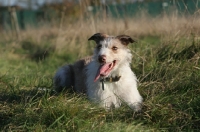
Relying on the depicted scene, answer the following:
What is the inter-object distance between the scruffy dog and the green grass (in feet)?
0.70

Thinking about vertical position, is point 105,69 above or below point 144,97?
above

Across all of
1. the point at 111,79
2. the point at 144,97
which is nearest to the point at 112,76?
the point at 111,79

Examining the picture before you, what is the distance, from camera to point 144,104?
16.5 ft

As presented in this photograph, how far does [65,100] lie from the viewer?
4.86 metres

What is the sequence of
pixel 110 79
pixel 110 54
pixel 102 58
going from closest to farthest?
pixel 102 58
pixel 110 54
pixel 110 79

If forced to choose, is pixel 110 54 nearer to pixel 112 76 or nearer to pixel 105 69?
pixel 105 69

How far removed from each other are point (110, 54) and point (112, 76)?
430 millimetres

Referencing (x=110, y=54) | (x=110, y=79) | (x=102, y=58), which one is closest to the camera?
(x=102, y=58)

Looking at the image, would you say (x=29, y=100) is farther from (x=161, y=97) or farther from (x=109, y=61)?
(x=161, y=97)

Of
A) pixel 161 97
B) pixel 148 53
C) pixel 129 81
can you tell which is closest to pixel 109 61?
pixel 129 81

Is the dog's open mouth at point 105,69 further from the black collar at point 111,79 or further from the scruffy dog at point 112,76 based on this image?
the black collar at point 111,79

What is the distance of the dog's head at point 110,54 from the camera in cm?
507

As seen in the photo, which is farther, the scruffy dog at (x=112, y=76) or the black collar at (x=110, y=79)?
the black collar at (x=110, y=79)

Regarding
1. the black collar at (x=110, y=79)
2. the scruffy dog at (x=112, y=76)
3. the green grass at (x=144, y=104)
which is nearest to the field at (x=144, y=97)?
the green grass at (x=144, y=104)
